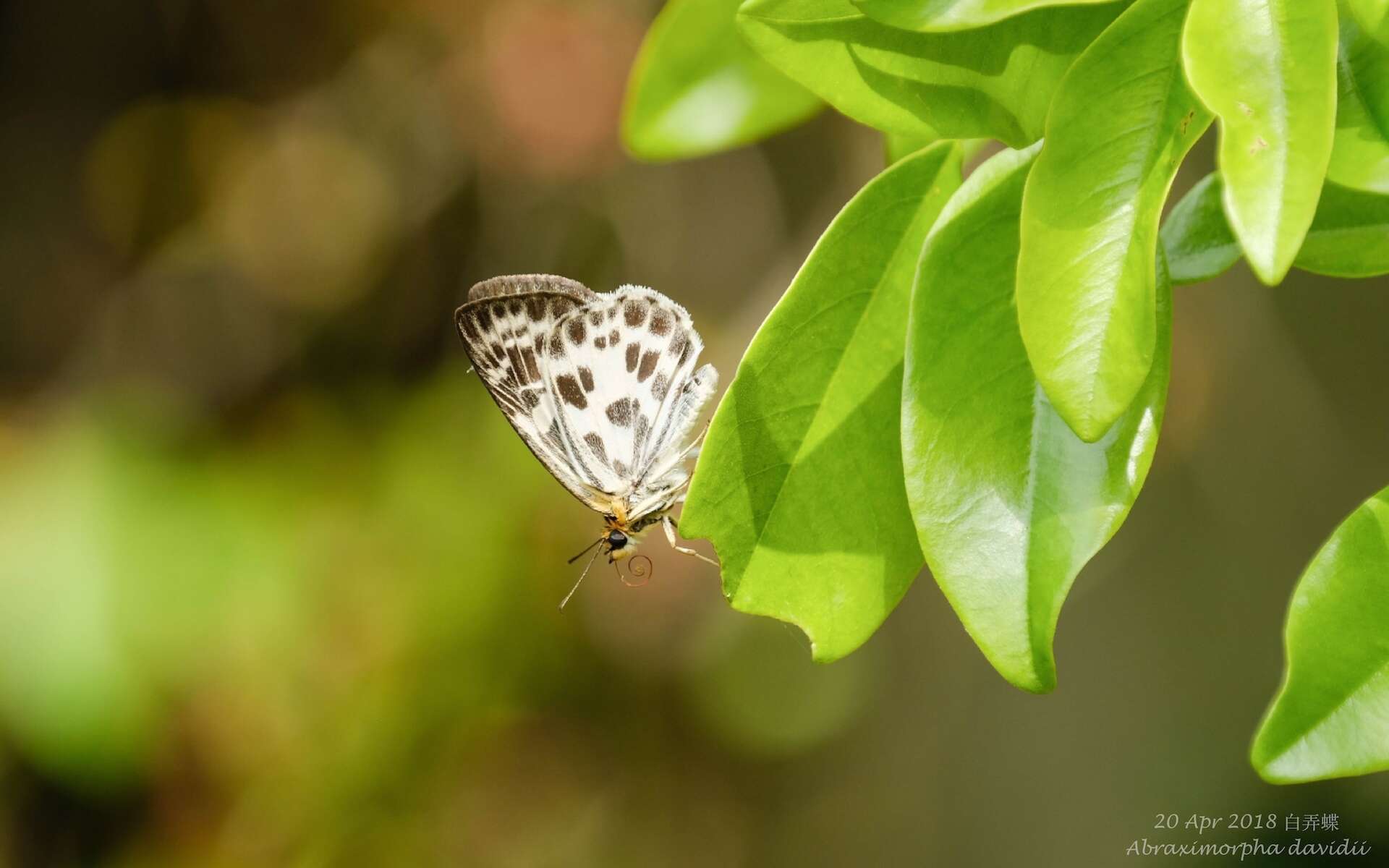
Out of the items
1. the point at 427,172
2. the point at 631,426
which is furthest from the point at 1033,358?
the point at 427,172

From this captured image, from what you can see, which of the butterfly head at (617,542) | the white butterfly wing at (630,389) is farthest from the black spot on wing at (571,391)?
the butterfly head at (617,542)

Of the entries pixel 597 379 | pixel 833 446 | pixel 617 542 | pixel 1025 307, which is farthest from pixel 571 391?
pixel 1025 307

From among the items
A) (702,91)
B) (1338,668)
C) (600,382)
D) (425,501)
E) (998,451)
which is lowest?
(1338,668)

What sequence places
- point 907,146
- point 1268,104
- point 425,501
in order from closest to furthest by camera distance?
point 1268,104 → point 907,146 → point 425,501

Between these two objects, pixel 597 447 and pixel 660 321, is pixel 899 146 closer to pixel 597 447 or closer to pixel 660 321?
pixel 660 321

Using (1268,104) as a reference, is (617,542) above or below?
above

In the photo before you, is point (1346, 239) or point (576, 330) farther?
point (576, 330)

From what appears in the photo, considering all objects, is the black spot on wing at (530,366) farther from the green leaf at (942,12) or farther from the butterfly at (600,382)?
the green leaf at (942,12)
